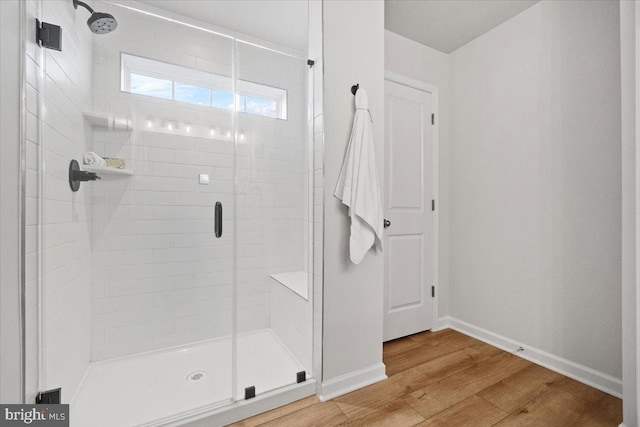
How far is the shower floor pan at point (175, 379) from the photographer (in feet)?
4.59

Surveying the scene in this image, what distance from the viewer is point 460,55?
8.38 ft

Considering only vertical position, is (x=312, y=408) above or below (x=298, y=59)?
below

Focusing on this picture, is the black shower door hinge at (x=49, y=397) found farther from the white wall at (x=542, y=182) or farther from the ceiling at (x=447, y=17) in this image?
the ceiling at (x=447, y=17)

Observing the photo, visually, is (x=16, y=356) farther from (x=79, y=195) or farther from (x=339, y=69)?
(x=339, y=69)

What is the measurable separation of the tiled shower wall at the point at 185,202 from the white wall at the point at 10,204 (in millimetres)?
603

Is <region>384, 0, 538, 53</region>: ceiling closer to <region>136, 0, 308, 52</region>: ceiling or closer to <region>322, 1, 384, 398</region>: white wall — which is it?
<region>322, 1, 384, 398</region>: white wall

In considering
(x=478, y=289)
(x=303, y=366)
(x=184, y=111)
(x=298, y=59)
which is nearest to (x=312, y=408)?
(x=303, y=366)

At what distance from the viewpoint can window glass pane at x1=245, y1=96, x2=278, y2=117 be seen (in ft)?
5.72

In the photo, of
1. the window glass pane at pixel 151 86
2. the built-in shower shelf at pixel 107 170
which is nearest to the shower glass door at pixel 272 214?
the window glass pane at pixel 151 86

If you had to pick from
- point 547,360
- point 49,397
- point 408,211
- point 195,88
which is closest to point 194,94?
point 195,88

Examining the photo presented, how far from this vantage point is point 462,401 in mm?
1578

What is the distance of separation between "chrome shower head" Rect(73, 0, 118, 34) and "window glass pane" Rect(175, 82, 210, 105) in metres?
0.42

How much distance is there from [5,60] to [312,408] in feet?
6.49

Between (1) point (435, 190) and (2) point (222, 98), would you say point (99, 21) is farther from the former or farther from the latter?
(1) point (435, 190)
